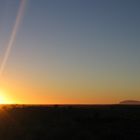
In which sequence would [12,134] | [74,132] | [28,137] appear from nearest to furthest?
[28,137], [12,134], [74,132]

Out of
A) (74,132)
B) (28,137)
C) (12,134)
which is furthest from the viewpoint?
(74,132)

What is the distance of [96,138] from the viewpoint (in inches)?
1204

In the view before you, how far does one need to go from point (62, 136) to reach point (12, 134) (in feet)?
13.6

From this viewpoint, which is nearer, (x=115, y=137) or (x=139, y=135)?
(x=115, y=137)

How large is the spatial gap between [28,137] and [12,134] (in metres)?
2.69

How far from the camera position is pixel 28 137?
96.7ft

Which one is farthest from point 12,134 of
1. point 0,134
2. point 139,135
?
point 139,135

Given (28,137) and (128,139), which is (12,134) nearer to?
(28,137)

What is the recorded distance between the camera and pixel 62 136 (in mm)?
30891

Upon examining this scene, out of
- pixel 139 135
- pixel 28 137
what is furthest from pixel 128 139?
pixel 28 137

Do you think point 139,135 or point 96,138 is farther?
point 139,135

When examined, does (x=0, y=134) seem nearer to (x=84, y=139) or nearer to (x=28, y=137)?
(x=28, y=137)

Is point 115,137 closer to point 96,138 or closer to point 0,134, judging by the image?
point 96,138

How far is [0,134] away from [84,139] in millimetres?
7054
